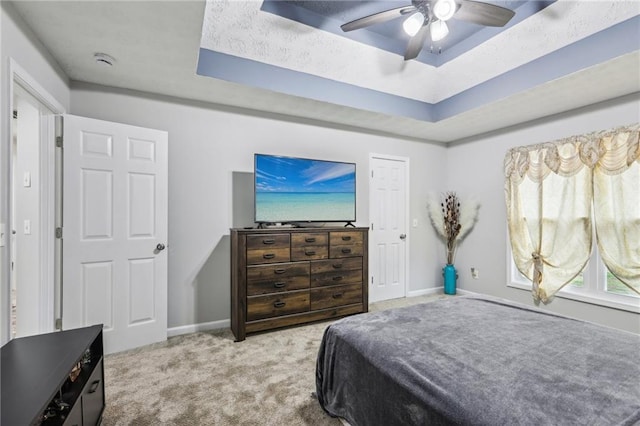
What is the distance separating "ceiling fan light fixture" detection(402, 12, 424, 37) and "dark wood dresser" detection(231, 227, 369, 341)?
6.42 feet

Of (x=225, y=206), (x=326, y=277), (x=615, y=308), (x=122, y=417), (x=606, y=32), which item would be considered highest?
(x=606, y=32)

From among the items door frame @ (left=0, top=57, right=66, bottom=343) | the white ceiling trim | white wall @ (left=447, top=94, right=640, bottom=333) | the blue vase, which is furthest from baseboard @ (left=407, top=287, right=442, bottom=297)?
door frame @ (left=0, top=57, right=66, bottom=343)

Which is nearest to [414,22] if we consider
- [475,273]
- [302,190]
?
[302,190]

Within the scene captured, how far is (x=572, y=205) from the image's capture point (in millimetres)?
3201

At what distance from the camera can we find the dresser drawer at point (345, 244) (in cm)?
330

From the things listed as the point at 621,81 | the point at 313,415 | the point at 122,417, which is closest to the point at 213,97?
the point at 122,417

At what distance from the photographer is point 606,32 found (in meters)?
2.31

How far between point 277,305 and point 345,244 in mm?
992

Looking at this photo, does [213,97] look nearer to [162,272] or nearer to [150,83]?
→ [150,83]

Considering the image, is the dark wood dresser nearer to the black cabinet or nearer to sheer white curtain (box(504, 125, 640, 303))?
the black cabinet

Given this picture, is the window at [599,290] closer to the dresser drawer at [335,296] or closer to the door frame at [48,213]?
the dresser drawer at [335,296]

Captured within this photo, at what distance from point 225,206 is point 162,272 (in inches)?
35.2

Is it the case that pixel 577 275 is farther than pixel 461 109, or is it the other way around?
pixel 461 109

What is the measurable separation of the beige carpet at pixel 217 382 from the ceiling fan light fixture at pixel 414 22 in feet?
8.82
